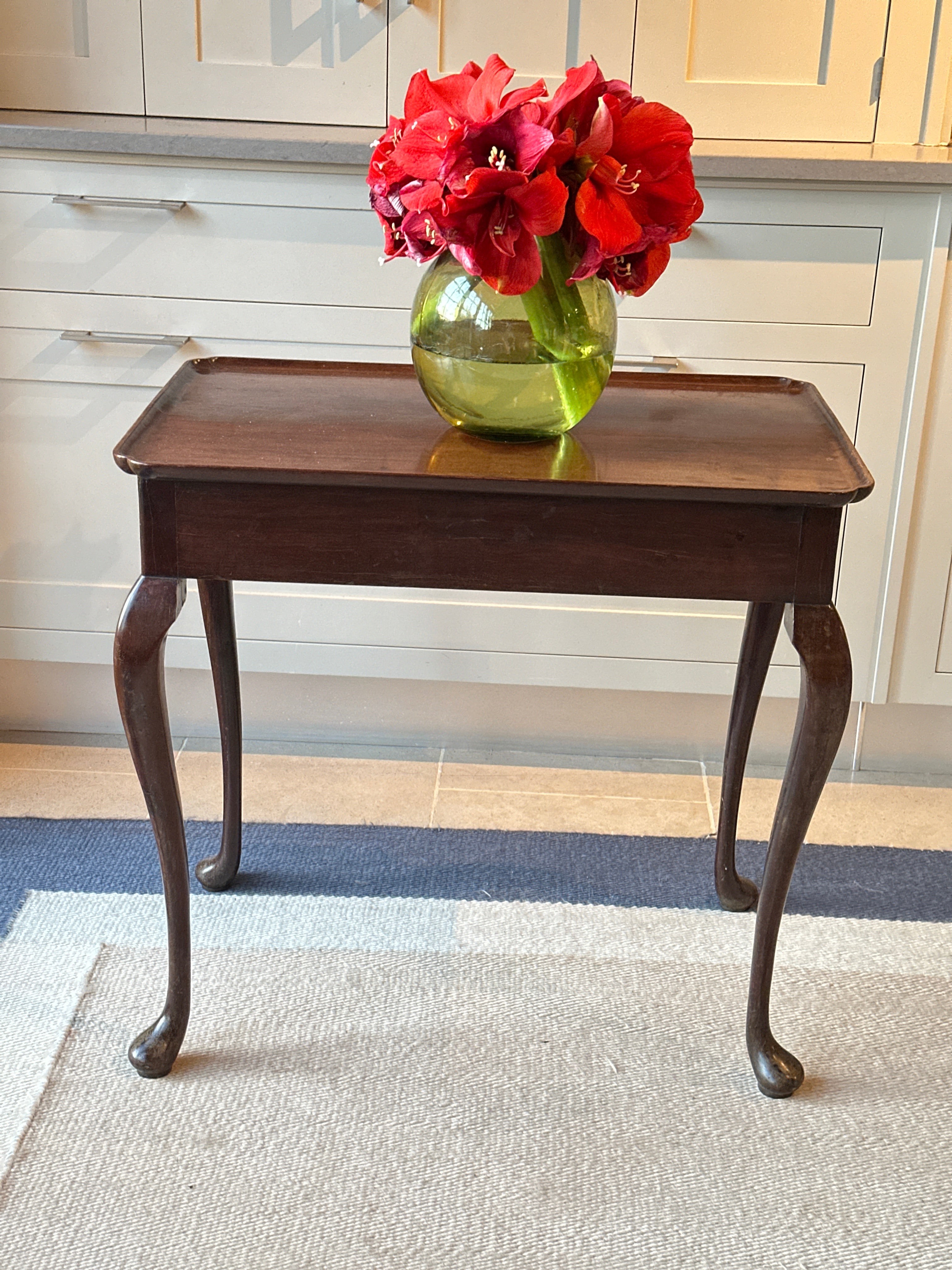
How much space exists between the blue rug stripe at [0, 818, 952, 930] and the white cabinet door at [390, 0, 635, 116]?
1342 millimetres

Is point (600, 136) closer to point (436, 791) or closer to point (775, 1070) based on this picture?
point (775, 1070)

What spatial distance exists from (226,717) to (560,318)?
80 cm

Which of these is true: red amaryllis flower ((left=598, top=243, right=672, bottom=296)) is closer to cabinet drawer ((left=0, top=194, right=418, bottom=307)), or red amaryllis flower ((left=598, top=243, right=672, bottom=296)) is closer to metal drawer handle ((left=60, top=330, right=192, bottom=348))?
cabinet drawer ((left=0, top=194, right=418, bottom=307))

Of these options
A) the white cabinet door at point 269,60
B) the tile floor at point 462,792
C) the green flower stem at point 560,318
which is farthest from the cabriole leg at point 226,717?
the white cabinet door at point 269,60

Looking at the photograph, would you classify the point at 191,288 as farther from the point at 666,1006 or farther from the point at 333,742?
the point at 666,1006

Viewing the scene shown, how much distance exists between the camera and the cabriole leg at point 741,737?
5.49 feet

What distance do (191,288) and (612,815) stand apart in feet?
3.65

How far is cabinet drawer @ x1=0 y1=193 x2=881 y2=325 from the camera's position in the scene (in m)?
2.00

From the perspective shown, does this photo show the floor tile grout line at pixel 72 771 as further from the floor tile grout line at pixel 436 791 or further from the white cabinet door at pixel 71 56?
the white cabinet door at pixel 71 56

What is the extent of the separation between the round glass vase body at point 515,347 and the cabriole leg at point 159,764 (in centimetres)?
35

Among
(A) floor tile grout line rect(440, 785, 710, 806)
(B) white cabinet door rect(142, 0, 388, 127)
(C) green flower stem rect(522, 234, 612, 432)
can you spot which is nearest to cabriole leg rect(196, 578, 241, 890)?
(A) floor tile grout line rect(440, 785, 710, 806)

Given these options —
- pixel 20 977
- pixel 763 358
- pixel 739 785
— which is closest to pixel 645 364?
pixel 763 358

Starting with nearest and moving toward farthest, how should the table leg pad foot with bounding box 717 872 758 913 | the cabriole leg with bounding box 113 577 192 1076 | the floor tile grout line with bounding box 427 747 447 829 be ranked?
the cabriole leg with bounding box 113 577 192 1076 → the table leg pad foot with bounding box 717 872 758 913 → the floor tile grout line with bounding box 427 747 447 829

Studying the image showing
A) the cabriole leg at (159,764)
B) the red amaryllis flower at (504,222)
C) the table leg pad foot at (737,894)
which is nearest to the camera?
the red amaryllis flower at (504,222)
